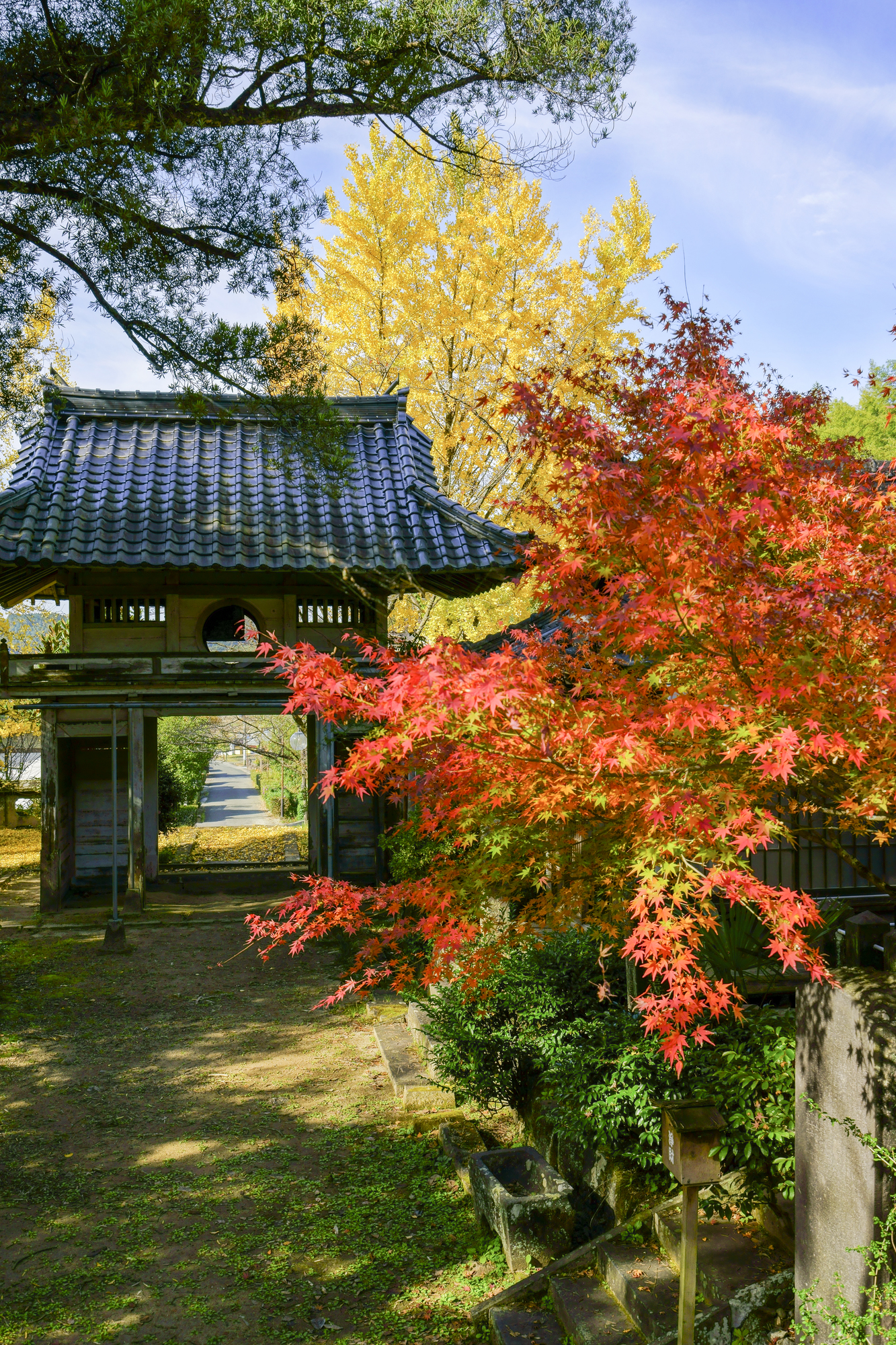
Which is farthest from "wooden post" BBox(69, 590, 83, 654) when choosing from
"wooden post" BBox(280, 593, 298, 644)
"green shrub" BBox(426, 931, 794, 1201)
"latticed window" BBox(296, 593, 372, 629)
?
"green shrub" BBox(426, 931, 794, 1201)

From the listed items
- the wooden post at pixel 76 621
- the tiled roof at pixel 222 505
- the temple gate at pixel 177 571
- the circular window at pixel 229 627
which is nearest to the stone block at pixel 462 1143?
the temple gate at pixel 177 571

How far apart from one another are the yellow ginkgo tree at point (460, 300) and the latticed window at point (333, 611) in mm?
2395

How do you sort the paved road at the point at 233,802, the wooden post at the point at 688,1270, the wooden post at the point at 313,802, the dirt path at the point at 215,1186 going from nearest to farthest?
the wooden post at the point at 688,1270 → the dirt path at the point at 215,1186 → the wooden post at the point at 313,802 → the paved road at the point at 233,802

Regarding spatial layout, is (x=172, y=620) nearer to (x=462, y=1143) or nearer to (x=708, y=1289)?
(x=462, y=1143)

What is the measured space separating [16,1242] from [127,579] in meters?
8.95

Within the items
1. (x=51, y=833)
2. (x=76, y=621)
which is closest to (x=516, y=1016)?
(x=51, y=833)

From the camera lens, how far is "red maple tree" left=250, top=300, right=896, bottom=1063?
9.16ft

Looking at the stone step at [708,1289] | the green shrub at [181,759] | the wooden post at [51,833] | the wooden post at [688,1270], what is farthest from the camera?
the green shrub at [181,759]

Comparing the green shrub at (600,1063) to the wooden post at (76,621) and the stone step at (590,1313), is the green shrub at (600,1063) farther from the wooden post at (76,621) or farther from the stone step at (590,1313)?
the wooden post at (76,621)

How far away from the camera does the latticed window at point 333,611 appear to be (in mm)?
12820

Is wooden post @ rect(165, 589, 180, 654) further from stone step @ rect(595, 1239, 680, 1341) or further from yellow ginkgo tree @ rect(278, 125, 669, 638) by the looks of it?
stone step @ rect(595, 1239, 680, 1341)

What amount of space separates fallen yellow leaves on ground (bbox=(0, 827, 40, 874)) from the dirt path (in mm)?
7804

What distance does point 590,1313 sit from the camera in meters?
4.05

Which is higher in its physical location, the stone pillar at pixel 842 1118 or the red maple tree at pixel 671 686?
the red maple tree at pixel 671 686
